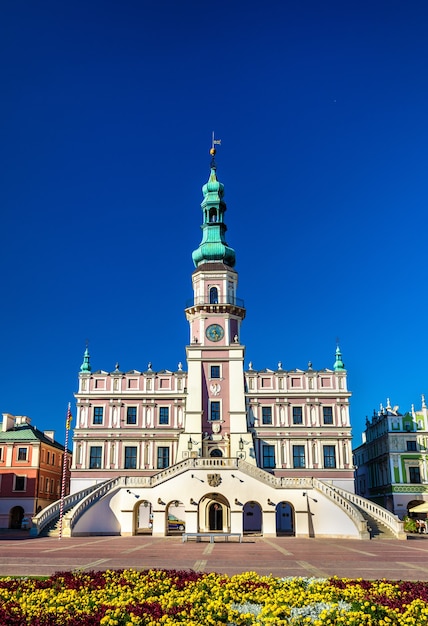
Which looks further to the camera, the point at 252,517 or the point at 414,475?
the point at 414,475

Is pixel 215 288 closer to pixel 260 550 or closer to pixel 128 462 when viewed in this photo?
pixel 128 462

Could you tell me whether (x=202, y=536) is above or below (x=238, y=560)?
above

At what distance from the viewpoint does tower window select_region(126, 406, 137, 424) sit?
66.6 m

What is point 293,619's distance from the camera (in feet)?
43.7

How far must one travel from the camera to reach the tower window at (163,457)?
65188 mm

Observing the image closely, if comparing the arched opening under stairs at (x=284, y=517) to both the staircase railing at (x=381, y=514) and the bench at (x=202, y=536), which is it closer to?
the staircase railing at (x=381, y=514)

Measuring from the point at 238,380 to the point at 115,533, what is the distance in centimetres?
2037

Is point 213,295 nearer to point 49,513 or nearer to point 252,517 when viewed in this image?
point 252,517

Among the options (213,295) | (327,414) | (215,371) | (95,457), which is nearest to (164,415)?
(215,371)

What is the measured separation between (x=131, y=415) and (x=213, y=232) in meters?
22.5

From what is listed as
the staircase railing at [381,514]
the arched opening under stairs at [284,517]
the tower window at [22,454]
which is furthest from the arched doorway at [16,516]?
the staircase railing at [381,514]

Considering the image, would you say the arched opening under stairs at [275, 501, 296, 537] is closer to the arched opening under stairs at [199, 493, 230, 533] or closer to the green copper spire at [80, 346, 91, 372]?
the arched opening under stairs at [199, 493, 230, 533]

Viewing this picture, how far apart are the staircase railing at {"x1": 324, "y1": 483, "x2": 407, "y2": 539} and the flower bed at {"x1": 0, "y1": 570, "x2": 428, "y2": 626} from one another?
32.1 meters

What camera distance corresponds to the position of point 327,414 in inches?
2589
